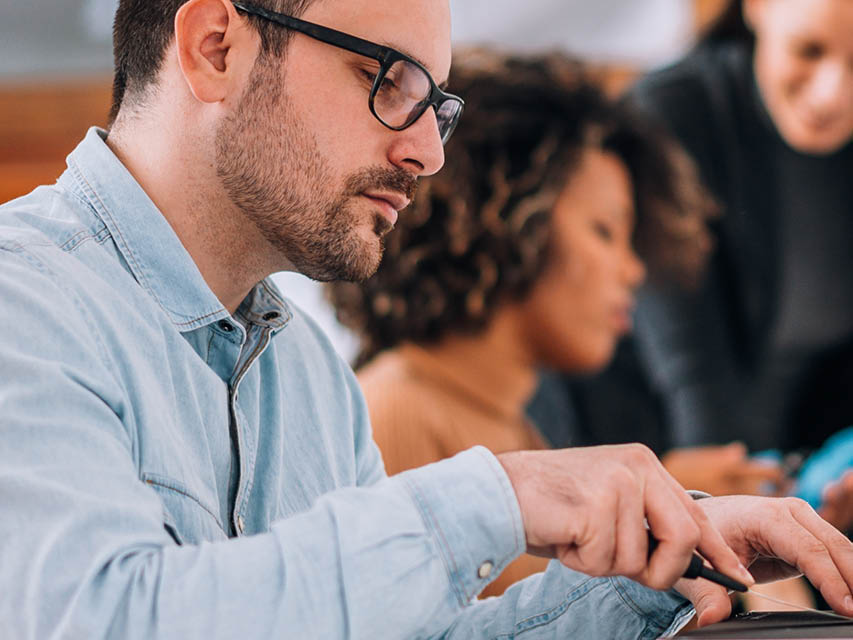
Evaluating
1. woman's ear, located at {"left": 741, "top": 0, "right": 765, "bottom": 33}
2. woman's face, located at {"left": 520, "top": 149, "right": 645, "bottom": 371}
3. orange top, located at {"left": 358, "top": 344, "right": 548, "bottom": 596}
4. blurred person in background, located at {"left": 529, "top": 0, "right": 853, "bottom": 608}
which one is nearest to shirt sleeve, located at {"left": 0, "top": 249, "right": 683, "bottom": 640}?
orange top, located at {"left": 358, "top": 344, "right": 548, "bottom": 596}

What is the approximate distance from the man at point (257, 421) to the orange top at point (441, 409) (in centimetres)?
52

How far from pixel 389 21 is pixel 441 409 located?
2.74ft

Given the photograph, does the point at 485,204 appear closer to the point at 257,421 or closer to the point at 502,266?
the point at 502,266

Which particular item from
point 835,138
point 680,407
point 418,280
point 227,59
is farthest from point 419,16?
point 835,138

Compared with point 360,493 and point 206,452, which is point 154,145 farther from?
point 360,493

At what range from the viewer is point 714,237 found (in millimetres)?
2434

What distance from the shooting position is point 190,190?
2.67 feet

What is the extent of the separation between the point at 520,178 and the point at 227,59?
3.16ft

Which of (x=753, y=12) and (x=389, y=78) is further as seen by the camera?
(x=753, y=12)

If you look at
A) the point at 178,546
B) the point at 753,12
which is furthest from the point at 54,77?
the point at 178,546

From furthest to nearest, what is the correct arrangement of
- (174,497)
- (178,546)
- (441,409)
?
(441,409) < (174,497) < (178,546)

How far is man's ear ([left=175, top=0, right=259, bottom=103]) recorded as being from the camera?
809 millimetres

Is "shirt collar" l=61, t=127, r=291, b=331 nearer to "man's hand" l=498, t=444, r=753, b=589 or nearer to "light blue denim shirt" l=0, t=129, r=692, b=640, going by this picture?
"light blue denim shirt" l=0, t=129, r=692, b=640

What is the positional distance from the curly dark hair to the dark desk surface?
997 millimetres
